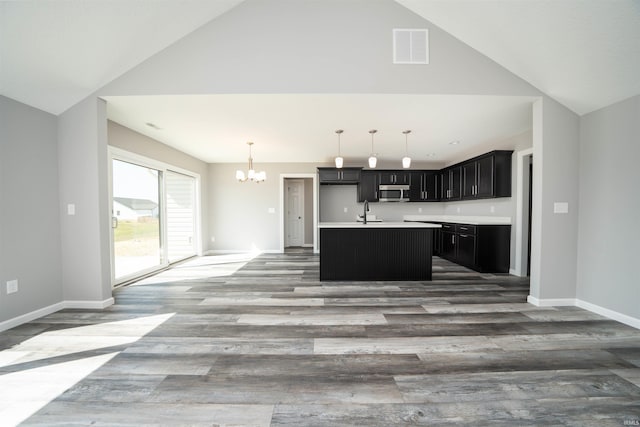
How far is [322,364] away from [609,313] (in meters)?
3.35

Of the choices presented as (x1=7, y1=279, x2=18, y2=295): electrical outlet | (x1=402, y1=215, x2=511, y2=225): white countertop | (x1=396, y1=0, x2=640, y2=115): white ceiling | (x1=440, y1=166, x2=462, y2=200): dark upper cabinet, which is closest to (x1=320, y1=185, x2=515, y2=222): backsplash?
(x1=402, y1=215, x2=511, y2=225): white countertop

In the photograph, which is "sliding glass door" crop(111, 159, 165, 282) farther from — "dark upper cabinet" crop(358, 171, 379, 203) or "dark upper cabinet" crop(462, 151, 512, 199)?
"dark upper cabinet" crop(462, 151, 512, 199)

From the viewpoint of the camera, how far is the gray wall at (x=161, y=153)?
384 cm

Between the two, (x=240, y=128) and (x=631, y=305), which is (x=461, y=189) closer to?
(x=631, y=305)

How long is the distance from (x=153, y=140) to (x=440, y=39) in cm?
495

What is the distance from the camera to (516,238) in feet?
14.9

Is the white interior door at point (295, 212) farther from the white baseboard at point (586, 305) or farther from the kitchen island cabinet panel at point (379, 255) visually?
the white baseboard at point (586, 305)

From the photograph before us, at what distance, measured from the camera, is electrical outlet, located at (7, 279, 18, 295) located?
2547mm

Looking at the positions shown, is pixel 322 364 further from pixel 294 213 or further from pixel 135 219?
pixel 294 213

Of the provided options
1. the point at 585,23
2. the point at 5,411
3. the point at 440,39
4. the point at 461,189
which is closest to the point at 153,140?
the point at 5,411

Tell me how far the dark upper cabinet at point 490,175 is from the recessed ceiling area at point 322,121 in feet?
1.12

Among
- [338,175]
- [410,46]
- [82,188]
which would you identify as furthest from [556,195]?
[82,188]

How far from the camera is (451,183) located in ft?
20.9

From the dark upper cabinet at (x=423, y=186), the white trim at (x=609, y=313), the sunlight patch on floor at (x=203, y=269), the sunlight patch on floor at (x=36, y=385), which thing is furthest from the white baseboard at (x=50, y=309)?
the dark upper cabinet at (x=423, y=186)
